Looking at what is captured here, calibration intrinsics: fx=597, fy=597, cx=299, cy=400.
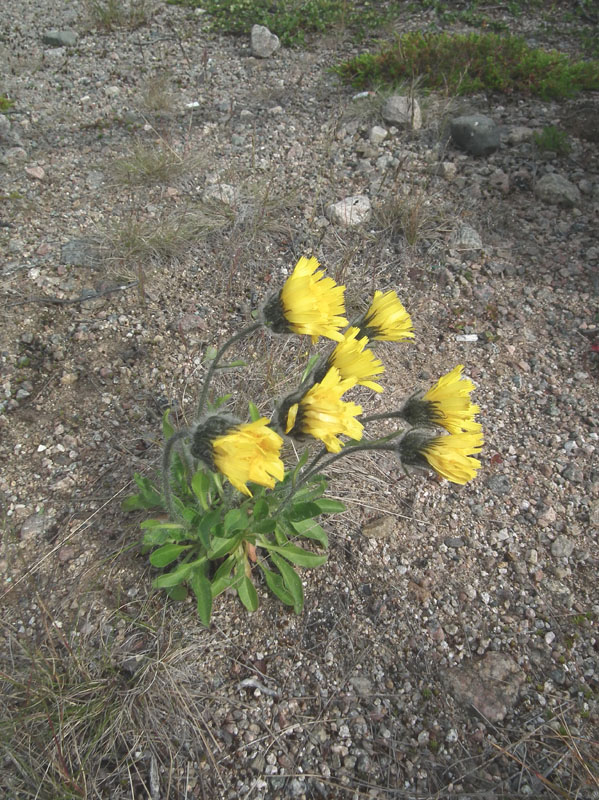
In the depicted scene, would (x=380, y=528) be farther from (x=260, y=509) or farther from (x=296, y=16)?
(x=296, y=16)

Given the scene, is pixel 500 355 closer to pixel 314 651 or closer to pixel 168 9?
pixel 314 651

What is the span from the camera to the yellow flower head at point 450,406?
1987 millimetres

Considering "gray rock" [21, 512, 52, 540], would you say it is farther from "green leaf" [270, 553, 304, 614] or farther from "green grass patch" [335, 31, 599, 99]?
"green grass patch" [335, 31, 599, 99]

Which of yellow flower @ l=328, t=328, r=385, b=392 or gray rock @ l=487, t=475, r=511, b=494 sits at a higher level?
yellow flower @ l=328, t=328, r=385, b=392

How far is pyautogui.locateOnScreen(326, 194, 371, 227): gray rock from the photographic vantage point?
4.15m

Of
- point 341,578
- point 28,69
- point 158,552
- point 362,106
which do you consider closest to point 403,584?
point 341,578

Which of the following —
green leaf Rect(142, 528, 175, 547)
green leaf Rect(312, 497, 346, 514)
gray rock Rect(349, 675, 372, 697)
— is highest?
green leaf Rect(142, 528, 175, 547)

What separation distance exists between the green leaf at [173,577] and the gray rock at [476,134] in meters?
3.88

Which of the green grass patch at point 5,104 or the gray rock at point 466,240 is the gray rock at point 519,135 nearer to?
the gray rock at point 466,240

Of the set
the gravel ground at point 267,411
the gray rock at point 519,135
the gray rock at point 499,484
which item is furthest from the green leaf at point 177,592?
the gray rock at point 519,135

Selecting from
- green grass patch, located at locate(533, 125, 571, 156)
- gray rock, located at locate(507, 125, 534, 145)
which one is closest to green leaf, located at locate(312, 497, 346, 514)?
green grass patch, located at locate(533, 125, 571, 156)

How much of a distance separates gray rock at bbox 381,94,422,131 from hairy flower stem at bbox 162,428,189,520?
3.85 m

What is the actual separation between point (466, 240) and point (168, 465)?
9.36ft

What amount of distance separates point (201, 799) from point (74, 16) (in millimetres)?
7151
